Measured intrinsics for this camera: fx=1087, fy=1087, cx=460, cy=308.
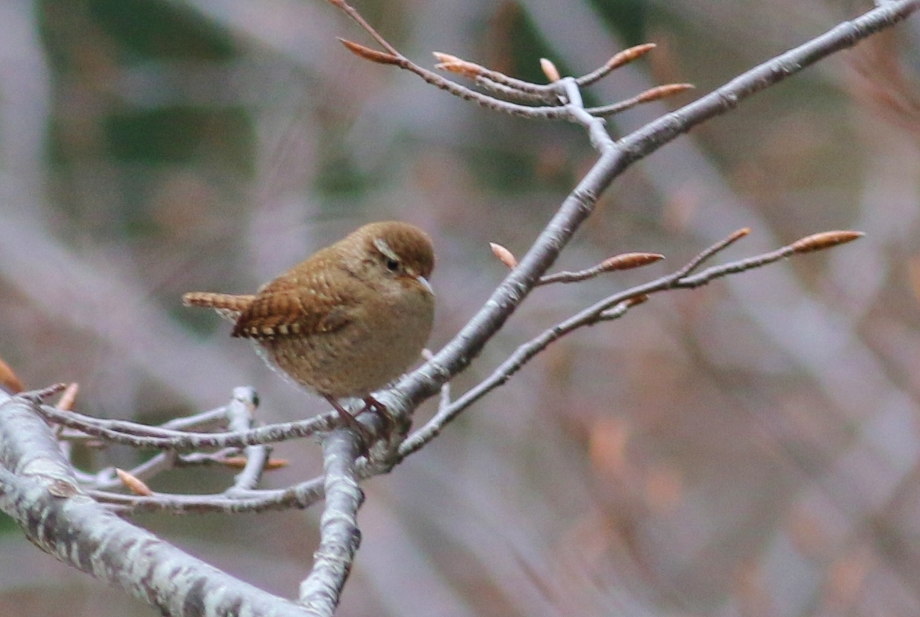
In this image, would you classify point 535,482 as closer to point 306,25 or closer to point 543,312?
point 543,312

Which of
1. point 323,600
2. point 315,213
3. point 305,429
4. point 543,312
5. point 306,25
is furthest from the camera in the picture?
point 306,25

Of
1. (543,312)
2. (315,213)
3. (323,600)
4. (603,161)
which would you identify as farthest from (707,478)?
(323,600)

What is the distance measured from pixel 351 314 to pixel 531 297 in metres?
2.71

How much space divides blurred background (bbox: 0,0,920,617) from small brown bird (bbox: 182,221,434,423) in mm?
804

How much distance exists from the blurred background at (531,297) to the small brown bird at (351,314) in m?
0.80

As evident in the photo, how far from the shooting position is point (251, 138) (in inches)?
343

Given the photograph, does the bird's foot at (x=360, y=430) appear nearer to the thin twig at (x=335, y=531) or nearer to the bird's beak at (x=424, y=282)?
the thin twig at (x=335, y=531)

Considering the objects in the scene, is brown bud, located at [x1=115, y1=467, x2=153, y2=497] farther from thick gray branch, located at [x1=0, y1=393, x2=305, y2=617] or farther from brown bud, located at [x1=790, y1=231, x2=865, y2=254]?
brown bud, located at [x1=790, y1=231, x2=865, y2=254]

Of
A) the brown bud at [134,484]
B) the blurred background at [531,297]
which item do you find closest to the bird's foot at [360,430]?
the brown bud at [134,484]

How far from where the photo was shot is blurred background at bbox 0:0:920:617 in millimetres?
3732

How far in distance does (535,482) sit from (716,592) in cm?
220

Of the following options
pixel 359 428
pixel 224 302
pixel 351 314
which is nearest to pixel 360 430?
pixel 359 428

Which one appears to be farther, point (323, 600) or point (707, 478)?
point (707, 478)

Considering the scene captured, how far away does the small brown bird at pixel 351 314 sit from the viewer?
264 cm
